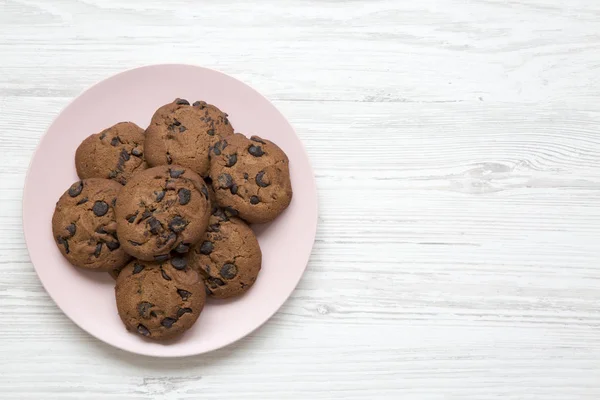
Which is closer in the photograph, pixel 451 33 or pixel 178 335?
pixel 178 335

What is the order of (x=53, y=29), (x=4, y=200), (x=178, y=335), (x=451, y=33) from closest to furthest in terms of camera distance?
(x=178, y=335) → (x=4, y=200) → (x=53, y=29) → (x=451, y=33)

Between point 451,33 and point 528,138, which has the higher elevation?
point 451,33

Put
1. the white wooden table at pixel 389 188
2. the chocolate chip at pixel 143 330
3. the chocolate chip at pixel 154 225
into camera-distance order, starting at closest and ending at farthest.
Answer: the chocolate chip at pixel 154 225 < the chocolate chip at pixel 143 330 < the white wooden table at pixel 389 188

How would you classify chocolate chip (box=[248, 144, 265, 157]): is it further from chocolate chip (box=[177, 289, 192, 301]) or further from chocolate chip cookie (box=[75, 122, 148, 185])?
chocolate chip (box=[177, 289, 192, 301])

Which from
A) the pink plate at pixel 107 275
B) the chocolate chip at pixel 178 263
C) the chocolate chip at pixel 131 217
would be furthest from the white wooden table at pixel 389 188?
the chocolate chip at pixel 131 217

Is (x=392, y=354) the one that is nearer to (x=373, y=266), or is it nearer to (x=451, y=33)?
(x=373, y=266)

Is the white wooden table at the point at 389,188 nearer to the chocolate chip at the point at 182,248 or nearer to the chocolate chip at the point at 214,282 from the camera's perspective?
the chocolate chip at the point at 214,282

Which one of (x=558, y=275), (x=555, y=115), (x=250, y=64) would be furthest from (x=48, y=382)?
(x=555, y=115)
